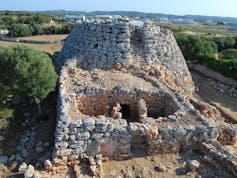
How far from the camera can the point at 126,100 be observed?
14.3 meters

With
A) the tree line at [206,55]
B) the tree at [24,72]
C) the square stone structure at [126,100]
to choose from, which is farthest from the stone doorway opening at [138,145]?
the tree line at [206,55]

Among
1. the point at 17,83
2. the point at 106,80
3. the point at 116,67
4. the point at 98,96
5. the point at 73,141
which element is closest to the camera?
the point at 73,141

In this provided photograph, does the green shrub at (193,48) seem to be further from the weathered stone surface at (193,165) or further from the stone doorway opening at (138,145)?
the weathered stone surface at (193,165)

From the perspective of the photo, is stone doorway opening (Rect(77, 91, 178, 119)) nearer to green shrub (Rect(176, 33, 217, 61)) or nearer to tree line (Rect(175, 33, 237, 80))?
tree line (Rect(175, 33, 237, 80))

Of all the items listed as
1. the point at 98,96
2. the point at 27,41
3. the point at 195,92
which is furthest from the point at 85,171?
the point at 27,41

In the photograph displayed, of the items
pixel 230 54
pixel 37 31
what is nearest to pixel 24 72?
pixel 230 54

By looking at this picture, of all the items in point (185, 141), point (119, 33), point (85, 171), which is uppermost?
point (119, 33)

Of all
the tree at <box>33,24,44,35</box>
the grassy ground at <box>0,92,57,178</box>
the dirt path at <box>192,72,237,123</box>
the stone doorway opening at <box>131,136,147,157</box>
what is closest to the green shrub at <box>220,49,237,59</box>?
the dirt path at <box>192,72,237,123</box>

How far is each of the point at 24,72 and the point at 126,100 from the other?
4796 mm

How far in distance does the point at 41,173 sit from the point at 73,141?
1465 mm

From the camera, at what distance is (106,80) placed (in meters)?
15.1

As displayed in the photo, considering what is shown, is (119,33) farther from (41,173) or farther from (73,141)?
(41,173)

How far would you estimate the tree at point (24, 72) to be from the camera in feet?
42.0

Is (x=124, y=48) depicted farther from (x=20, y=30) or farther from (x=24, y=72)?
(x=20, y=30)
